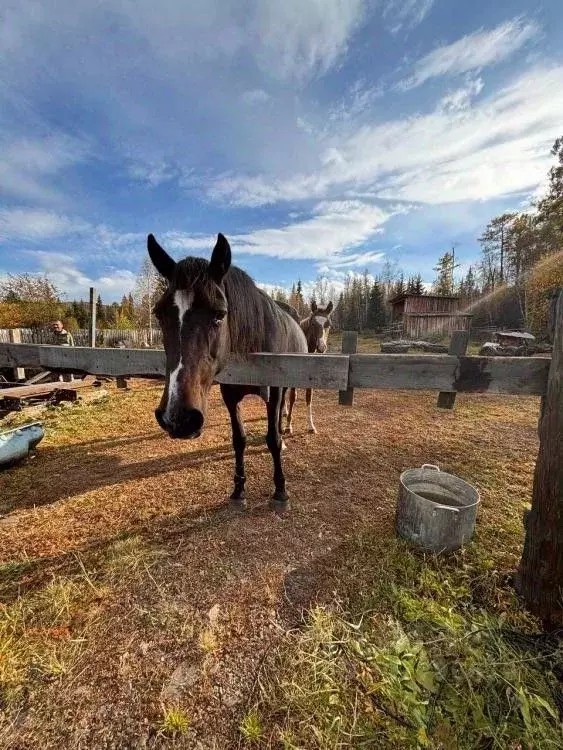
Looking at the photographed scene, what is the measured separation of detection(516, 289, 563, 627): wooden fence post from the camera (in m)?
1.90

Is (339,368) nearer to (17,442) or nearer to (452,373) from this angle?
(452,373)

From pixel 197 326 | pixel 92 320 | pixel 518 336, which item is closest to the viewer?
pixel 197 326

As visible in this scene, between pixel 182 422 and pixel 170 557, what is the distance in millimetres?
1620

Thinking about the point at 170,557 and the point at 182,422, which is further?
the point at 170,557

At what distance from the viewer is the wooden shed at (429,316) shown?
28.3m

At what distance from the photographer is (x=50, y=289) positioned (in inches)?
907

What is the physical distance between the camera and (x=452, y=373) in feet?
6.98

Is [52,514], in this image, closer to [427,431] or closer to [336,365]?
[336,365]

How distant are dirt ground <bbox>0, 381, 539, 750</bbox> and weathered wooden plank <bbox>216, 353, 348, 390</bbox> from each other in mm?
1549

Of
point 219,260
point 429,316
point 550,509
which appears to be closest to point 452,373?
point 550,509

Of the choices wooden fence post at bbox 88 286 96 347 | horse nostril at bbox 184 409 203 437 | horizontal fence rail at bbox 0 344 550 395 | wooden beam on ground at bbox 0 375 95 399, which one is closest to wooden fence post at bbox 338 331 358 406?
horizontal fence rail at bbox 0 344 550 395

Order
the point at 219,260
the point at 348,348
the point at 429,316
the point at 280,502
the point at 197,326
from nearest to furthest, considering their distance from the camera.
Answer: the point at 197,326
the point at 219,260
the point at 348,348
the point at 280,502
the point at 429,316

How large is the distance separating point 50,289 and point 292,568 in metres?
28.4

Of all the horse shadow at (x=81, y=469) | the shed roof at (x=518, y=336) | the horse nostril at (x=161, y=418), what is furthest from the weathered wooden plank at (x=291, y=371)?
the shed roof at (x=518, y=336)
